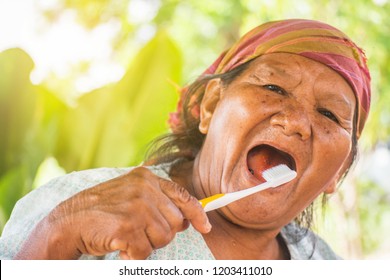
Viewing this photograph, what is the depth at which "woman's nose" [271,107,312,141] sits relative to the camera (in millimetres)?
913

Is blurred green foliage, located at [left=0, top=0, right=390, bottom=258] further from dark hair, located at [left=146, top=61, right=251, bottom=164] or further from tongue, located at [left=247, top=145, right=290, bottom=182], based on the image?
tongue, located at [left=247, top=145, right=290, bottom=182]

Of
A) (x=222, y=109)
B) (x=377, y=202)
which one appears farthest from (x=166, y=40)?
(x=377, y=202)

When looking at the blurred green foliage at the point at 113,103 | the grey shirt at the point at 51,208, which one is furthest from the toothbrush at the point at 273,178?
the blurred green foliage at the point at 113,103

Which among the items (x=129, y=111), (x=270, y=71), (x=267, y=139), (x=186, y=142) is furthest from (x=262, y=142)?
(x=129, y=111)

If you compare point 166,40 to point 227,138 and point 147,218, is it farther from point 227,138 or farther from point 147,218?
point 147,218

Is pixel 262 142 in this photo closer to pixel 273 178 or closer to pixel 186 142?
pixel 273 178

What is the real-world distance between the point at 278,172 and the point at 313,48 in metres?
0.23

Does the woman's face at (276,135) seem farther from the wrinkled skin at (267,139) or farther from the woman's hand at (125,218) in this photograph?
the woman's hand at (125,218)

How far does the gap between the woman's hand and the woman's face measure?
0.27m

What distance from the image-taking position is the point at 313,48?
972mm

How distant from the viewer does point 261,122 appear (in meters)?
0.94

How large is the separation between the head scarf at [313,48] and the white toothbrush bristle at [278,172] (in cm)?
20
